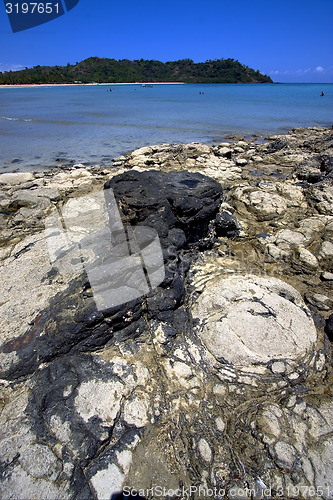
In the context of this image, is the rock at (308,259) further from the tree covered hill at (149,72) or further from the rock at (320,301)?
the tree covered hill at (149,72)

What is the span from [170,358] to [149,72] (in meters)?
125

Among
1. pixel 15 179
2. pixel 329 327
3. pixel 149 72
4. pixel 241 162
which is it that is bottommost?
pixel 329 327

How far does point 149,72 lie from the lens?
10462 cm

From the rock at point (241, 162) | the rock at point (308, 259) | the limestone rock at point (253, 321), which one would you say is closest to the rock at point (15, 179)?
the rock at point (241, 162)

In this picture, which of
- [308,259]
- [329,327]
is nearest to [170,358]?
[329,327]

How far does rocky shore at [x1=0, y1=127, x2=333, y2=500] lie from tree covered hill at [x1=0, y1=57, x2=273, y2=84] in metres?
104

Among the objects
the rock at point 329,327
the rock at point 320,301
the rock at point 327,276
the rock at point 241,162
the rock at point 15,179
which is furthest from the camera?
the rock at point 241,162

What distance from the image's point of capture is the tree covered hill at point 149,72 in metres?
93.8

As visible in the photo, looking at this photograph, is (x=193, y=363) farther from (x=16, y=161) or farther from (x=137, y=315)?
(x=16, y=161)

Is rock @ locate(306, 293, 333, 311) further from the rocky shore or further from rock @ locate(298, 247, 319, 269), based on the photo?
rock @ locate(298, 247, 319, 269)

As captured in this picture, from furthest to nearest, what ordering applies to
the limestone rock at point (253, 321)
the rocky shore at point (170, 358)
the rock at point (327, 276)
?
the rock at point (327, 276), the limestone rock at point (253, 321), the rocky shore at point (170, 358)

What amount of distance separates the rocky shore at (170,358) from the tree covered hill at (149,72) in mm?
104454

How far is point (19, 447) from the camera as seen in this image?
1.76m

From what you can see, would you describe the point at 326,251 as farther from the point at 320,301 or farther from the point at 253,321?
the point at 253,321
